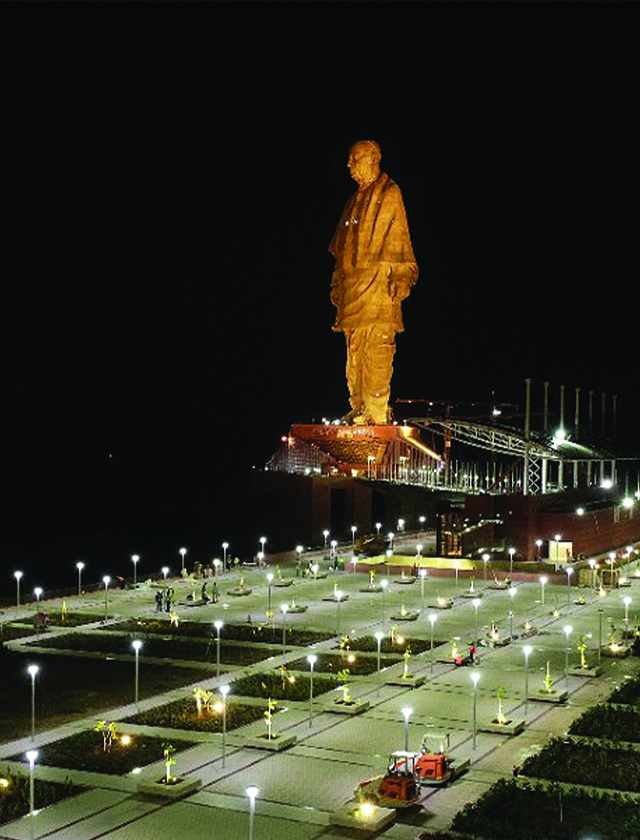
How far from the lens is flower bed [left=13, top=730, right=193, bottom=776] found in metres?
20.6

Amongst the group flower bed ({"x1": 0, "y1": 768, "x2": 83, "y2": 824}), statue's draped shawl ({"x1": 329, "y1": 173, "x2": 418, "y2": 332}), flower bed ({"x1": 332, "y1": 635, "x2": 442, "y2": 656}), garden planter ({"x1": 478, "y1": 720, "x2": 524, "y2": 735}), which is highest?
statue's draped shawl ({"x1": 329, "y1": 173, "x2": 418, "y2": 332})

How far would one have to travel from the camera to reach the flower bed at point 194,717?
23141 millimetres

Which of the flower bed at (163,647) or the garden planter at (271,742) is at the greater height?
the flower bed at (163,647)

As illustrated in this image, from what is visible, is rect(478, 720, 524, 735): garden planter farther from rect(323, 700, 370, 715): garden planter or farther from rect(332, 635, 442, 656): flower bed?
rect(332, 635, 442, 656): flower bed

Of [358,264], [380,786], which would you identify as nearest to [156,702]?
[380,786]

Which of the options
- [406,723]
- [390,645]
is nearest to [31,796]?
[406,723]

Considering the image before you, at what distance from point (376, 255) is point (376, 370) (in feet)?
18.7

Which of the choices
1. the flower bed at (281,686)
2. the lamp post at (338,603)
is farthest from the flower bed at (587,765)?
the lamp post at (338,603)

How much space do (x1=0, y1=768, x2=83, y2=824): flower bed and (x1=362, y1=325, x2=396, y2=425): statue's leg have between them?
145ft

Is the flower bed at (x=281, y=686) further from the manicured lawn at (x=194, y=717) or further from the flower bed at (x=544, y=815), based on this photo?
the flower bed at (x=544, y=815)

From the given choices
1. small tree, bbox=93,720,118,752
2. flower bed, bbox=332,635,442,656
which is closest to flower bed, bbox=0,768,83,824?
small tree, bbox=93,720,118,752

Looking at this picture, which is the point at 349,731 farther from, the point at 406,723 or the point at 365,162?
the point at 365,162

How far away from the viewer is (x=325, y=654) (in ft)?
101

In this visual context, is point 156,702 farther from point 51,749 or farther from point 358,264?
point 358,264
